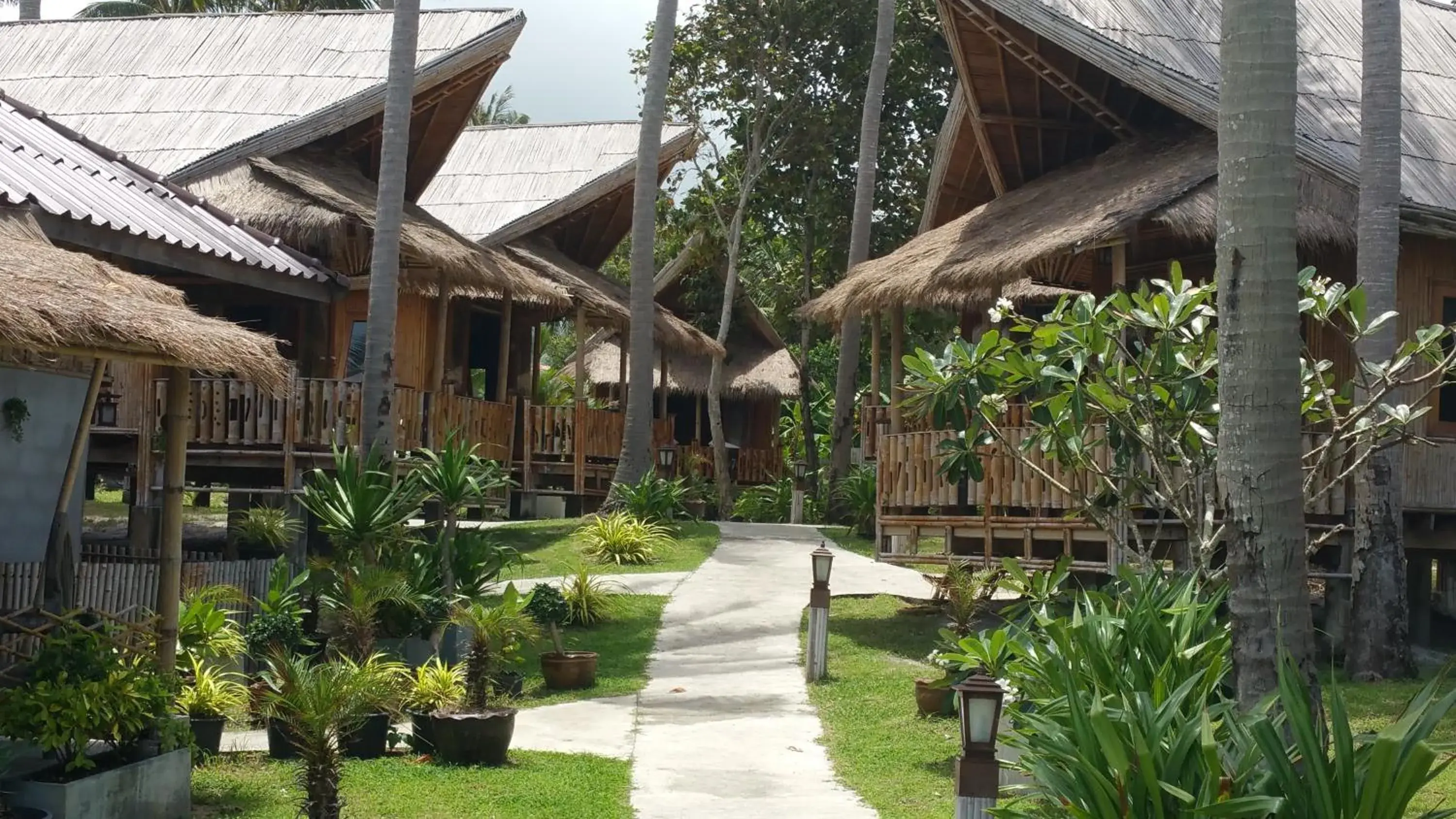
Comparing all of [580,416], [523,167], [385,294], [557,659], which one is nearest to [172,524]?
[557,659]

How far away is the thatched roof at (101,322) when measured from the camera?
7.16 m

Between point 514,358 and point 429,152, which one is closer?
point 429,152

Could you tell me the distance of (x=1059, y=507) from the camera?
1357cm

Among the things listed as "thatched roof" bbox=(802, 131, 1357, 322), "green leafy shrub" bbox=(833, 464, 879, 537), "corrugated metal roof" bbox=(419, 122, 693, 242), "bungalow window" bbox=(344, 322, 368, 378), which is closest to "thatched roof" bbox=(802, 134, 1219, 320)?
"thatched roof" bbox=(802, 131, 1357, 322)

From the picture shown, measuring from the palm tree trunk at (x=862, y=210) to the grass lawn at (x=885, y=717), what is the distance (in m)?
7.91

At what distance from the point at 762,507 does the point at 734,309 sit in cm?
544

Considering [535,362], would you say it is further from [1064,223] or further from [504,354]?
[1064,223]

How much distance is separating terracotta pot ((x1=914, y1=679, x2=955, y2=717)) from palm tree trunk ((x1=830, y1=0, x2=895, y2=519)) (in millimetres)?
12518

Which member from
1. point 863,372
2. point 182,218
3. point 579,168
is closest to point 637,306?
point 579,168

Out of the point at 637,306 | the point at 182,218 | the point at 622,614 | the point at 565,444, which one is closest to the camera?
the point at 182,218

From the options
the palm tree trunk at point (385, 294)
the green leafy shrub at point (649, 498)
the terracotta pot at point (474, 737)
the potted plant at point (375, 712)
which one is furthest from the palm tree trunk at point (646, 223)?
the terracotta pot at point (474, 737)

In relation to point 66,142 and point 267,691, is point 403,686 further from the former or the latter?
point 66,142

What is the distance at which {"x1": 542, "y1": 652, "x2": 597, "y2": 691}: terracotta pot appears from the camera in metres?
12.3

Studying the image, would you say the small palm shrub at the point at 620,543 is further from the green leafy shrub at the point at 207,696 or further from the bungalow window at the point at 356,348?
the green leafy shrub at the point at 207,696
